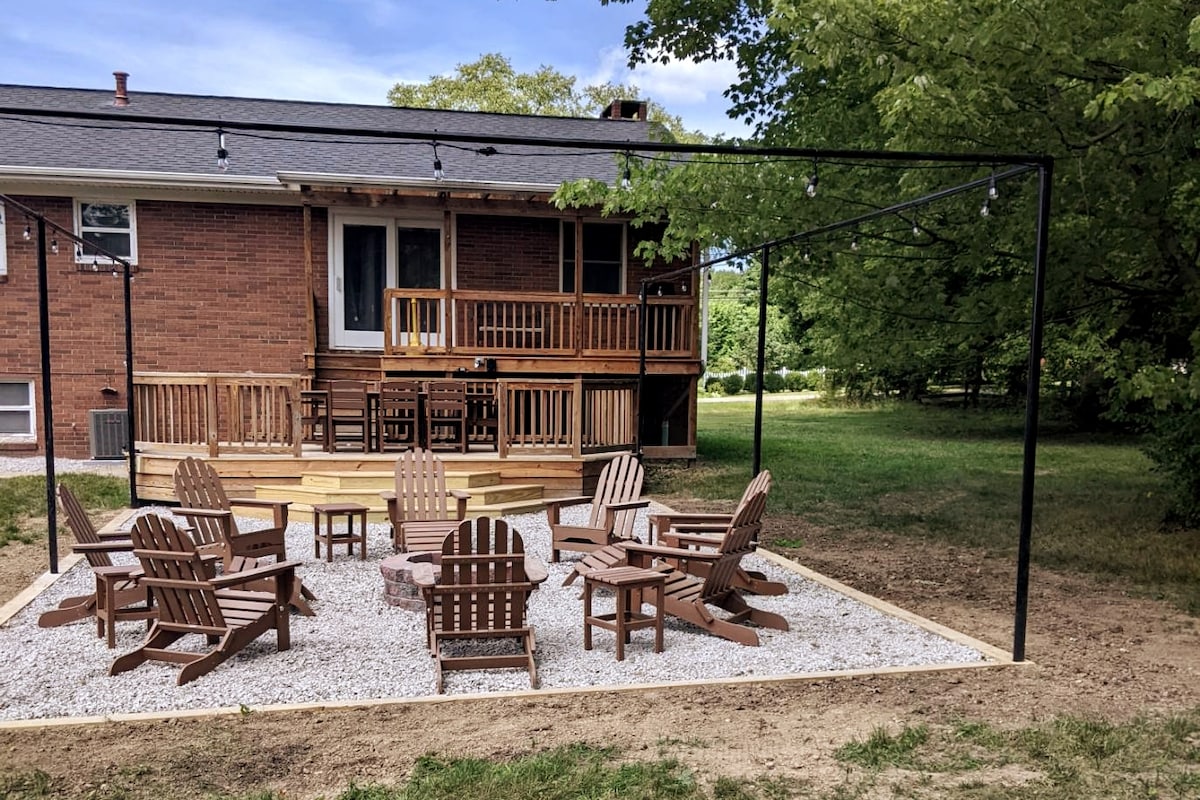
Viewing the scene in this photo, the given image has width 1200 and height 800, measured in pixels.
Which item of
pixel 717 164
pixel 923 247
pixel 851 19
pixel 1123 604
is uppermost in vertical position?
pixel 851 19

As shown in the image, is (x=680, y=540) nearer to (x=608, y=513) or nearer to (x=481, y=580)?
(x=608, y=513)

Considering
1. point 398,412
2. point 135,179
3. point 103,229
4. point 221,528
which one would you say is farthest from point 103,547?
point 103,229

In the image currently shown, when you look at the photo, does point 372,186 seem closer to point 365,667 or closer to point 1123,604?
point 365,667

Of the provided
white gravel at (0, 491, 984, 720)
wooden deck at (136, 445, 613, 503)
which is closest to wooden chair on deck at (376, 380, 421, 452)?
wooden deck at (136, 445, 613, 503)

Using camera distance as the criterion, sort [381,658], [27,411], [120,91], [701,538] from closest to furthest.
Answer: [381,658] < [701,538] < [27,411] < [120,91]

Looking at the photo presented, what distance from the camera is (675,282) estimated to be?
48.7 feet

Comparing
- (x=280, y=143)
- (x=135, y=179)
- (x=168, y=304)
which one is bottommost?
(x=168, y=304)

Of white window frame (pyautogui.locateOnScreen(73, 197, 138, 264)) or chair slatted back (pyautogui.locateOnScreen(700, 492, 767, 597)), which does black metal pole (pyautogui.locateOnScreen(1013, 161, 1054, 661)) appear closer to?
chair slatted back (pyautogui.locateOnScreen(700, 492, 767, 597))

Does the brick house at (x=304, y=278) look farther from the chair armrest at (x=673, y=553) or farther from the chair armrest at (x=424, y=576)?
the chair armrest at (x=424, y=576)

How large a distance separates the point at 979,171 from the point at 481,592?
552cm

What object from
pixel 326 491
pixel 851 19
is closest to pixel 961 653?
pixel 851 19

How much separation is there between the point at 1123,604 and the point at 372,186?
35.3 ft

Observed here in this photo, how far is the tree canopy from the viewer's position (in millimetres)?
5992

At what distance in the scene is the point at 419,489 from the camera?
27.3 feet
